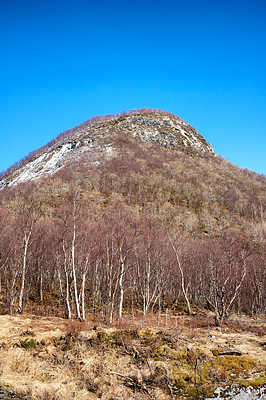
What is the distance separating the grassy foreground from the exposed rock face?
315 feet

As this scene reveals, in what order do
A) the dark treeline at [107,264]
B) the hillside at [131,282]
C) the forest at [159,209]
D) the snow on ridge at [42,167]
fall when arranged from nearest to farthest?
the hillside at [131,282], the dark treeline at [107,264], the forest at [159,209], the snow on ridge at [42,167]

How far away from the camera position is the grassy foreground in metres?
7.32

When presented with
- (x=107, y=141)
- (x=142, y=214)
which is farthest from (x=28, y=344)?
(x=107, y=141)

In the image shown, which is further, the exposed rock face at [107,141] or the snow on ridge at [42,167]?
the exposed rock face at [107,141]

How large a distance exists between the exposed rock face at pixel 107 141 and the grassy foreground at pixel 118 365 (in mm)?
96137

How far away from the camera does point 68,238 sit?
2427cm

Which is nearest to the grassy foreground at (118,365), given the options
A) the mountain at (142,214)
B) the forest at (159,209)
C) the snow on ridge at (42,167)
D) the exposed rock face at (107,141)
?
the mountain at (142,214)

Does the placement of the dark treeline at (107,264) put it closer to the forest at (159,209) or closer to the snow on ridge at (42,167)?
the forest at (159,209)

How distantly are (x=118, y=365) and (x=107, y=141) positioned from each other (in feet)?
397

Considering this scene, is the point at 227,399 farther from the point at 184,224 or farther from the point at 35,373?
the point at 184,224

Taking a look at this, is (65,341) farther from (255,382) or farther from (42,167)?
(42,167)

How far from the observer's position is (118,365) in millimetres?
8617

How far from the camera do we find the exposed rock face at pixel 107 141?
109500 mm

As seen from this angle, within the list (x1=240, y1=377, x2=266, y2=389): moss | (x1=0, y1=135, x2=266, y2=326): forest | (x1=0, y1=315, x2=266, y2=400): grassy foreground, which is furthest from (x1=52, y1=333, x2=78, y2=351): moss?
(x1=0, y1=135, x2=266, y2=326): forest
